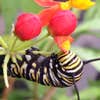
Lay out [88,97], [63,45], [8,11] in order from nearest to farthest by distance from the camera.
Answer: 1. [63,45]
2. [8,11]
3. [88,97]

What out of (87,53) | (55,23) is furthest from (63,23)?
(87,53)

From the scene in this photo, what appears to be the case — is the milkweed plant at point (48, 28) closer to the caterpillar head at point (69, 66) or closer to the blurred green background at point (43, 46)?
the caterpillar head at point (69, 66)

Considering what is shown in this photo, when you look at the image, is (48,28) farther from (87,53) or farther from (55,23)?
(87,53)

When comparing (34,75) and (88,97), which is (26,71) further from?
(88,97)

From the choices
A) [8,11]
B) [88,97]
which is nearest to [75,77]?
[8,11]

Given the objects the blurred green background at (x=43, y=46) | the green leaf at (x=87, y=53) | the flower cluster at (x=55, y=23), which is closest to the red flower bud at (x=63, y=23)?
the flower cluster at (x=55, y=23)
